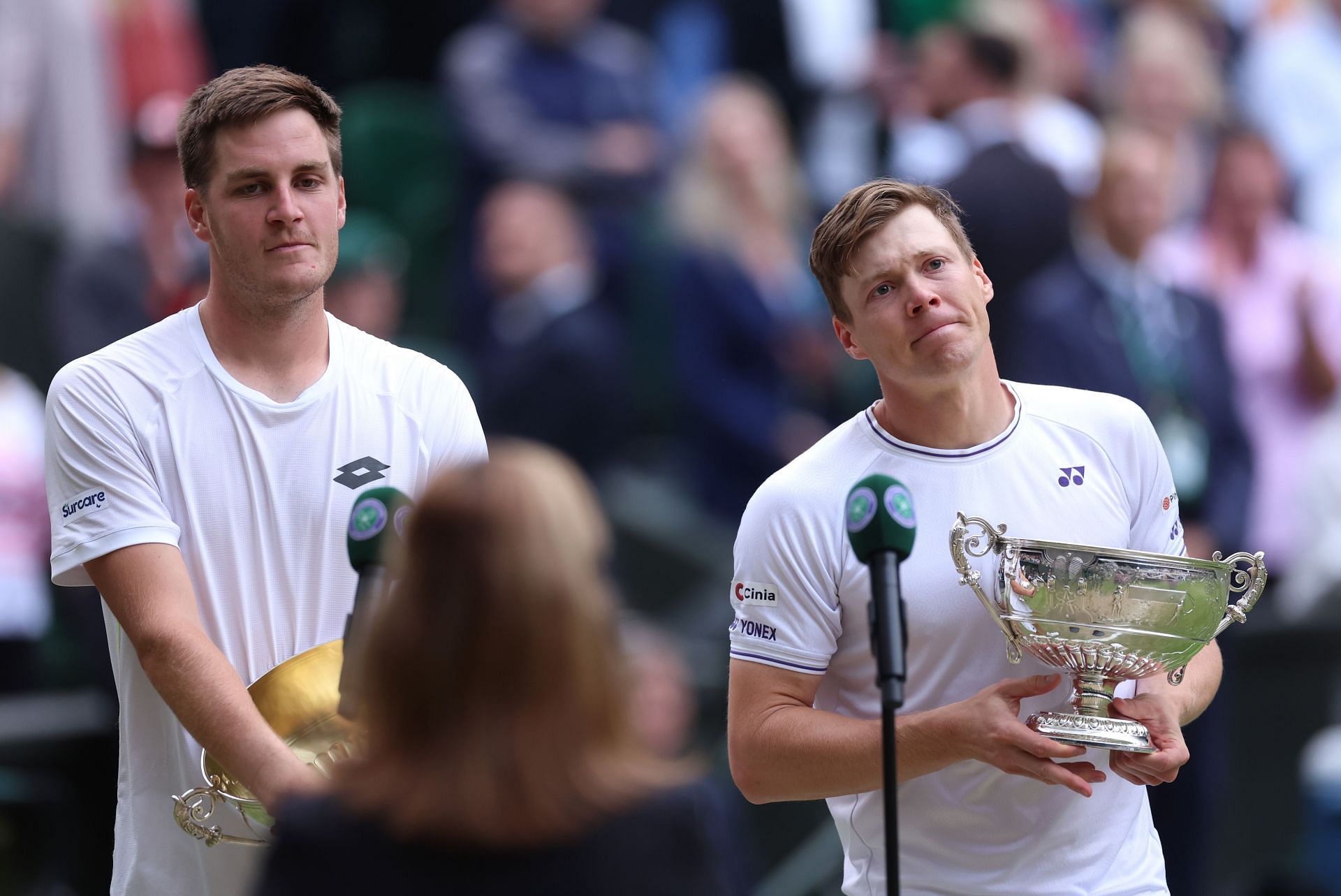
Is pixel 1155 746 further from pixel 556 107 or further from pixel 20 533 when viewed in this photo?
pixel 556 107

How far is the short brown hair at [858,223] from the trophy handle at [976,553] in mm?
529

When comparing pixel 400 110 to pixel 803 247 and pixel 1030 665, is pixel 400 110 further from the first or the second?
pixel 1030 665

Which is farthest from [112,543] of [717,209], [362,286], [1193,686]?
[717,209]

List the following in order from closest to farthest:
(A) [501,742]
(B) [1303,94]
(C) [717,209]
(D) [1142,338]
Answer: (A) [501,742] < (D) [1142,338] < (C) [717,209] < (B) [1303,94]

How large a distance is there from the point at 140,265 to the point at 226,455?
3.47 metres

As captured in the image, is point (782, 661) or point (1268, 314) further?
point (1268, 314)

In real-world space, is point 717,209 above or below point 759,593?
above

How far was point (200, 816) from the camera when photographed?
3307 mm

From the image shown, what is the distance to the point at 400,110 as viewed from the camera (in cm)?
902

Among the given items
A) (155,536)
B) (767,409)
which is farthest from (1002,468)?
(767,409)

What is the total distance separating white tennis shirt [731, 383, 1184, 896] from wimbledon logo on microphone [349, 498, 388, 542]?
80cm

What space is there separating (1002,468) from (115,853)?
1.82 m

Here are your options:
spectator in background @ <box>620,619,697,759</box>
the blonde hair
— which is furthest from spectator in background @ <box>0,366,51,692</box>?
the blonde hair

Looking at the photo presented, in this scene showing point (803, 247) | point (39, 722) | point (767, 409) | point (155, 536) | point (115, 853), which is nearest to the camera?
point (155, 536)
